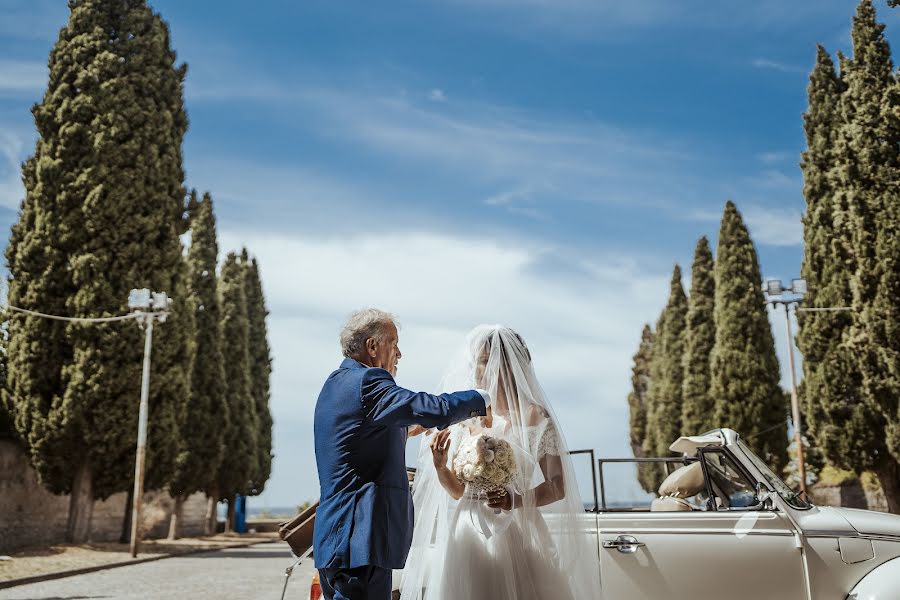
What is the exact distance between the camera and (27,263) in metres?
23.1

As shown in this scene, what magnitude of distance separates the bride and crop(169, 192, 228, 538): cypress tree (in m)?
28.6

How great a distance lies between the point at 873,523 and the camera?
589 centimetres

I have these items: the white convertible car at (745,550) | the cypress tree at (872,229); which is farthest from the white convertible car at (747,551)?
the cypress tree at (872,229)

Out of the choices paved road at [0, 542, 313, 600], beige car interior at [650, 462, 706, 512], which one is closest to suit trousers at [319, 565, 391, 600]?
A: beige car interior at [650, 462, 706, 512]

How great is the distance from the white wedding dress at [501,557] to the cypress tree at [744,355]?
33814mm

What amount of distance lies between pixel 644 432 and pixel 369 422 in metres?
57.5

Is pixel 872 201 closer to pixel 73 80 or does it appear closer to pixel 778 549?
pixel 778 549

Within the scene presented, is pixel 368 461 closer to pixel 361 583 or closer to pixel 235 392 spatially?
pixel 361 583

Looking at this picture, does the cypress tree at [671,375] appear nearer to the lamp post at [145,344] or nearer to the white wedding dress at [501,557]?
the lamp post at [145,344]

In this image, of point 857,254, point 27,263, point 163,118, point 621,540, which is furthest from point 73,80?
point 621,540

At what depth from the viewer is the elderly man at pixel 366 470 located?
3604 millimetres

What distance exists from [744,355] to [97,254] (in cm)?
2691

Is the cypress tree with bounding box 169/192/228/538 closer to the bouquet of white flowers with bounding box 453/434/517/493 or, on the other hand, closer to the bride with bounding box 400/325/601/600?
the bride with bounding box 400/325/601/600

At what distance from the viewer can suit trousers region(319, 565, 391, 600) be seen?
11.8 ft
